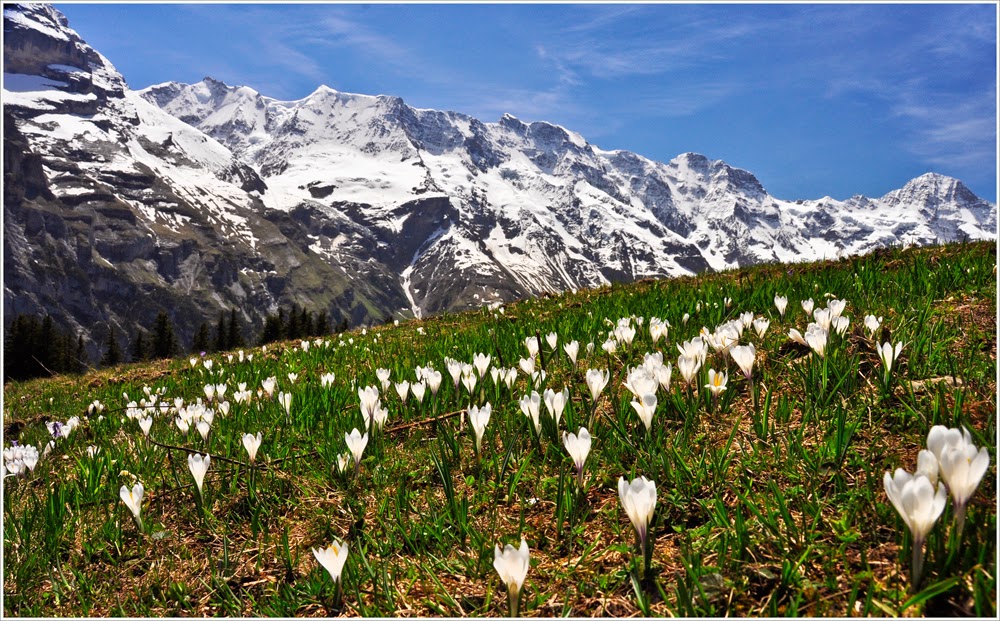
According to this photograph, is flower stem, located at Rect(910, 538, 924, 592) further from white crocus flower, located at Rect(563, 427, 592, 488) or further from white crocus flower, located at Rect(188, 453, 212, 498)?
white crocus flower, located at Rect(188, 453, 212, 498)

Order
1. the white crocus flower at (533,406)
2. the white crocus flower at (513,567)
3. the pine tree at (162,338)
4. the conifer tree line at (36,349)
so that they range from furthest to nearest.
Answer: the pine tree at (162,338), the conifer tree line at (36,349), the white crocus flower at (533,406), the white crocus flower at (513,567)

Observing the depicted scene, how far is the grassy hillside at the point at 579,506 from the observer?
2.15m

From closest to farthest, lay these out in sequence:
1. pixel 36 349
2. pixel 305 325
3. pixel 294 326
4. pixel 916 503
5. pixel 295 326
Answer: pixel 916 503 < pixel 36 349 < pixel 305 325 < pixel 295 326 < pixel 294 326

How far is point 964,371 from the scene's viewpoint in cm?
316

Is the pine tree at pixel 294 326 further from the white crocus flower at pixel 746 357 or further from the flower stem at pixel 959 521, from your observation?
the flower stem at pixel 959 521

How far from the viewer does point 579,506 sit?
2.79 metres

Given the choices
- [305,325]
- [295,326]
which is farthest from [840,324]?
[295,326]

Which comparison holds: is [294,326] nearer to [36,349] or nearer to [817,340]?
[36,349]

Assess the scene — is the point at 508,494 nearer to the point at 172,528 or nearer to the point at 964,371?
the point at 172,528

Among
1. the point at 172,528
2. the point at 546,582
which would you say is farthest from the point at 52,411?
the point at 546,582

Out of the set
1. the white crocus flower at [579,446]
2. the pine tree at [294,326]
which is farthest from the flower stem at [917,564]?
the pine tree at [294,326]

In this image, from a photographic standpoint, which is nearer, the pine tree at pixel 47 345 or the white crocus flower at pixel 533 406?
the white crocus flower at pixel 533 406

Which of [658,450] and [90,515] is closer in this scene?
[658,450]

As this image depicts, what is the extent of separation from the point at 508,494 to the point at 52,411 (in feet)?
31.5
